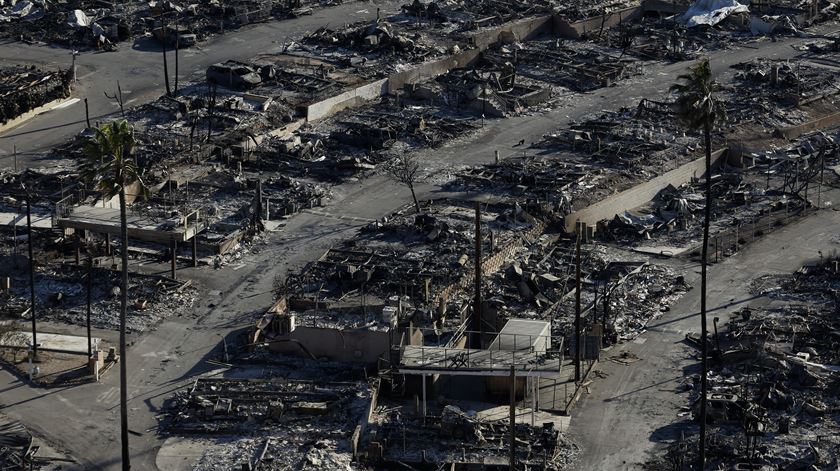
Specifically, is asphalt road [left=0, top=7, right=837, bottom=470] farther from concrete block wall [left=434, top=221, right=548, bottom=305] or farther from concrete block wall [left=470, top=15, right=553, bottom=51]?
concrete block wall [left=470, top=15, right=553, bottom=51]

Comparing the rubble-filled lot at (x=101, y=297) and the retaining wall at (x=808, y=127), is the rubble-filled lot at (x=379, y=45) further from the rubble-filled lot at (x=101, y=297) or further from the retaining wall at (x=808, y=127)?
the rubble-filled lot at (x=101, y=297)

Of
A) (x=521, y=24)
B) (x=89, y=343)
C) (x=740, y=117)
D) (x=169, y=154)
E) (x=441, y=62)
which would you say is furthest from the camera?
(x=521, y=24)

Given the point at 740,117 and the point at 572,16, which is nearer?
the point at 740,117

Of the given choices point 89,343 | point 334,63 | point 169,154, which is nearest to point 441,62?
point 334,63

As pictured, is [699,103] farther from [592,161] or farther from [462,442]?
[592,161]

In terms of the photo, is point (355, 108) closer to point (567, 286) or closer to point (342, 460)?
point (567, 286)

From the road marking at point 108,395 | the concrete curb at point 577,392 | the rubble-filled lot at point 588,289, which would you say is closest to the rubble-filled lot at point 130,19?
the rubble-filled lot at point 588,289
